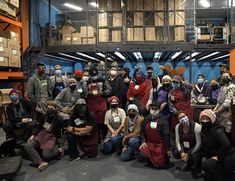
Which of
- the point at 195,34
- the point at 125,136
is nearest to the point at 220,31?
the point at 195,34

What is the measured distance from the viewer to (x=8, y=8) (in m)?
7.43

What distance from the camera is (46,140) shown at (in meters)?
4.76

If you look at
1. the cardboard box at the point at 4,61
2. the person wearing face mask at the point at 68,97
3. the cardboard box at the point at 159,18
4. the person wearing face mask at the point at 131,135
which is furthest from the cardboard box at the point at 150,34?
the person wearing face mask at the point at 131,135

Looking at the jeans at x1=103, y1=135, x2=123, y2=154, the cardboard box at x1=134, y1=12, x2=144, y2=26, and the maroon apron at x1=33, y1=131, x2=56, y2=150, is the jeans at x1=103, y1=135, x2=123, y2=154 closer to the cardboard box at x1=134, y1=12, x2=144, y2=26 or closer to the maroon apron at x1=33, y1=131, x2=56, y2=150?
the maroon apron at x1=33, y1=131, x2=56, y2=150

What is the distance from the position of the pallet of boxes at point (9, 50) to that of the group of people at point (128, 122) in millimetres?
2175

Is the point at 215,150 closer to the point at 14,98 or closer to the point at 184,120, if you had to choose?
the point at 184,120

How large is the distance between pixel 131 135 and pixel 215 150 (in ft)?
5.20

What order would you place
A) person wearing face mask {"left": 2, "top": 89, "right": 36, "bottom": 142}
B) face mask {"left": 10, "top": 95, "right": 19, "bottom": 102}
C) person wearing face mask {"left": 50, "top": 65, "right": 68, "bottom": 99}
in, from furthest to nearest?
person wearing face mask {"left": 50, "top": 65, "right": 68, "bottom": 99}
face mask {"left": 10, "top": 95, "right": 19, "bottom": 102}
person wearing face mask {"left": 2, "top": 89, "right": 36, "bottom": 142}

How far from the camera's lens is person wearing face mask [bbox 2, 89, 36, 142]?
528 cm

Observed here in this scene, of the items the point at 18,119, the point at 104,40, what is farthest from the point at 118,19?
the point at 18,119

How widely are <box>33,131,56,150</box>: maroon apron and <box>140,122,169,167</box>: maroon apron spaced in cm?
160

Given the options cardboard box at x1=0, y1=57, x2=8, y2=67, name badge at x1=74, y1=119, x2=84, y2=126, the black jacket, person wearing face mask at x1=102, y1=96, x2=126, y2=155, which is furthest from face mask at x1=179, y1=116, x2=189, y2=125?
cardboard box at x1=0, y1=57, x2=8, y2=67

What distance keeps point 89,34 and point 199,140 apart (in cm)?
663

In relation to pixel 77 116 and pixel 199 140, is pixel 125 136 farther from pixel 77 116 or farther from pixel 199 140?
pixel 199 140
